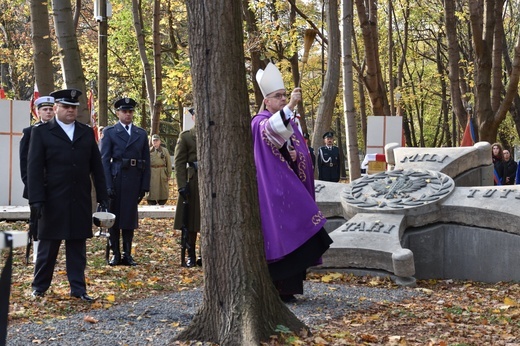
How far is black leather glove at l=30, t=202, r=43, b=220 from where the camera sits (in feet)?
27.3

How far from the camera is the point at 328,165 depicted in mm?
20484

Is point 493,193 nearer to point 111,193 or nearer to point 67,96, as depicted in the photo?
point 111,193

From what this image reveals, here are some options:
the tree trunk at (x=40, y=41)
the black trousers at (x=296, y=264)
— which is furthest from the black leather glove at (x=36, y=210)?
the tree trunk at (x=40, y=41)

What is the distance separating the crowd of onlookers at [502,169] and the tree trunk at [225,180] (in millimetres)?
13121

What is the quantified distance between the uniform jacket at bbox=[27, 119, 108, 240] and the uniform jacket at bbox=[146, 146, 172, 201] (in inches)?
508

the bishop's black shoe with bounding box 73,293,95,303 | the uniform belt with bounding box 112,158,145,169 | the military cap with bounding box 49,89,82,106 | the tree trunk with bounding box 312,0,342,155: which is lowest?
the bishop's black shoe with bounding box 73,293,95,303

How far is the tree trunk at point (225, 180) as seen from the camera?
6.20 metres

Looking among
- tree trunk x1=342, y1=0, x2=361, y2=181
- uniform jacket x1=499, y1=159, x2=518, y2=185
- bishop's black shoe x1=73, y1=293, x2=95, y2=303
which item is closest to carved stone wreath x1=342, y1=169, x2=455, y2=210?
tree trunk x1=342, y1=0, x2=361, y2=181

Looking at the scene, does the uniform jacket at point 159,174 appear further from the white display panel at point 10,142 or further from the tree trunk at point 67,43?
the tree trunk at point 67,43

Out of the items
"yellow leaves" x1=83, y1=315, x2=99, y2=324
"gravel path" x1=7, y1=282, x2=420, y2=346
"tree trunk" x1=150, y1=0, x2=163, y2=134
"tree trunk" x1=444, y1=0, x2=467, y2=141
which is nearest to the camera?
→ "gravel path" x1=7, y1=282, x2=420, y2=346

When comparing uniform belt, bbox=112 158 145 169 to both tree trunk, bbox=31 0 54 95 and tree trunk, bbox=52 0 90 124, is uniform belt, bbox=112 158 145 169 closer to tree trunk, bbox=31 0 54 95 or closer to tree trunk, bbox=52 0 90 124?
tree trunk, bbox=52 0 90 124

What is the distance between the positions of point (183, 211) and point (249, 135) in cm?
502

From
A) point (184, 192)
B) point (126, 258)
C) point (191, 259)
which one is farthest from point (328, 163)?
point (126, 258)

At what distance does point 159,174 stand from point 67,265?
43.6 ft
